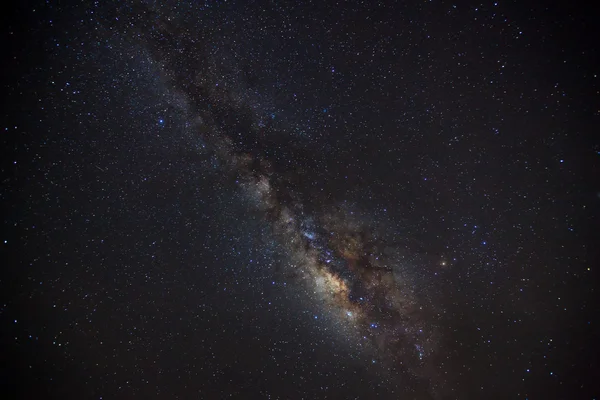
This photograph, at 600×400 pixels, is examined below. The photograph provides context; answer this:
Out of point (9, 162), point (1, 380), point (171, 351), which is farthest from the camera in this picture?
point (171, 351)

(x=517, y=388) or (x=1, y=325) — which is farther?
(x=517, y=388)

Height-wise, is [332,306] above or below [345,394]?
above

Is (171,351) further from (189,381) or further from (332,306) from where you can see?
(332,306)

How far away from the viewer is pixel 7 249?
2514mm

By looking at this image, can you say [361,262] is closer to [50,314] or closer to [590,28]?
[590,28]

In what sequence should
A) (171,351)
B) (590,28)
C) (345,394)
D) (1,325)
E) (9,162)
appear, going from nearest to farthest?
(590,28), (9,162), (1,325), (171,351), (345,394)

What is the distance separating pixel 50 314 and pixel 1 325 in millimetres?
460

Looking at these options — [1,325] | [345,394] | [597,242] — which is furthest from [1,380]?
[597,242]

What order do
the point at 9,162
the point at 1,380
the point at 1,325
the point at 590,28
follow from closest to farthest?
the point at 590,28 → the point at 9,162 → the point at 1,325 → the point at 1,380

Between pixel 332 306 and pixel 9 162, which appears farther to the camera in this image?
pixel 332 306

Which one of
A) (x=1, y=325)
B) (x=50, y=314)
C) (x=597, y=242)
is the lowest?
(x=1, y=325)

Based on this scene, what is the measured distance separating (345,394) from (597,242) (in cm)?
371

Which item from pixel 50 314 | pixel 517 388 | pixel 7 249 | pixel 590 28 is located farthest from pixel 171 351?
pixel 590 28

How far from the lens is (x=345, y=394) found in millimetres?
3441
